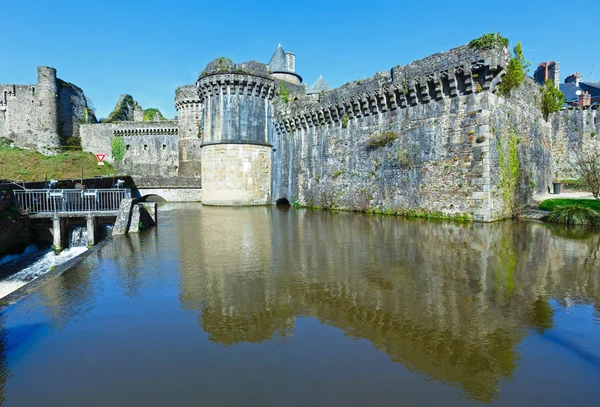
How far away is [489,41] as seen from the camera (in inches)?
489

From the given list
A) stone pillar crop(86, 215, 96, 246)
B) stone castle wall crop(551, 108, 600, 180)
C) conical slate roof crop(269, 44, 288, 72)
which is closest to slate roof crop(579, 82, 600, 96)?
stone castle wall crop(551, 108, 600, 180)

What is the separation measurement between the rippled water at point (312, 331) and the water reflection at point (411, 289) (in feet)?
0.09

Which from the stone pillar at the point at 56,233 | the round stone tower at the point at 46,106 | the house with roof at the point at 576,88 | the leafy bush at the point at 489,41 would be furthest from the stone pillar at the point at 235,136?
the house with roof at the point at 576,88

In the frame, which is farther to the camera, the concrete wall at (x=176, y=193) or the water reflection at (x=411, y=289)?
the concrete wall at (x=176, y=193)

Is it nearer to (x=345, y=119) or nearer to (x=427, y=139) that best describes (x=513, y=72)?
(x=427, y=139)

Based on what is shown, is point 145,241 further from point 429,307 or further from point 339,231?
point 429,307

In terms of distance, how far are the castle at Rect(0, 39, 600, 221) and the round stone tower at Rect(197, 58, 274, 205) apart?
7cm

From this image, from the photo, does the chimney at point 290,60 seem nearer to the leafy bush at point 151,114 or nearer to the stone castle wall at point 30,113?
the leafy bush at point 151,114

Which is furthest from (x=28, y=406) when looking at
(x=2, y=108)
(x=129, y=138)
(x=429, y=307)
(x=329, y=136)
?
(x=2, y=108)

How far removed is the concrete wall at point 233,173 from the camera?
23.3m

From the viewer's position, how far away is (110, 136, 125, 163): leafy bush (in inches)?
1457

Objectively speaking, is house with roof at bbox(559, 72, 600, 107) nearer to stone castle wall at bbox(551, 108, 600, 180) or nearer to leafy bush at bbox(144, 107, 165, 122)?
stone castle wall at bbox(551, 108, 600, 180)

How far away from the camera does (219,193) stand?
23.6 m

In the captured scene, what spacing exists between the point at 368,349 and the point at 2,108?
141ft
